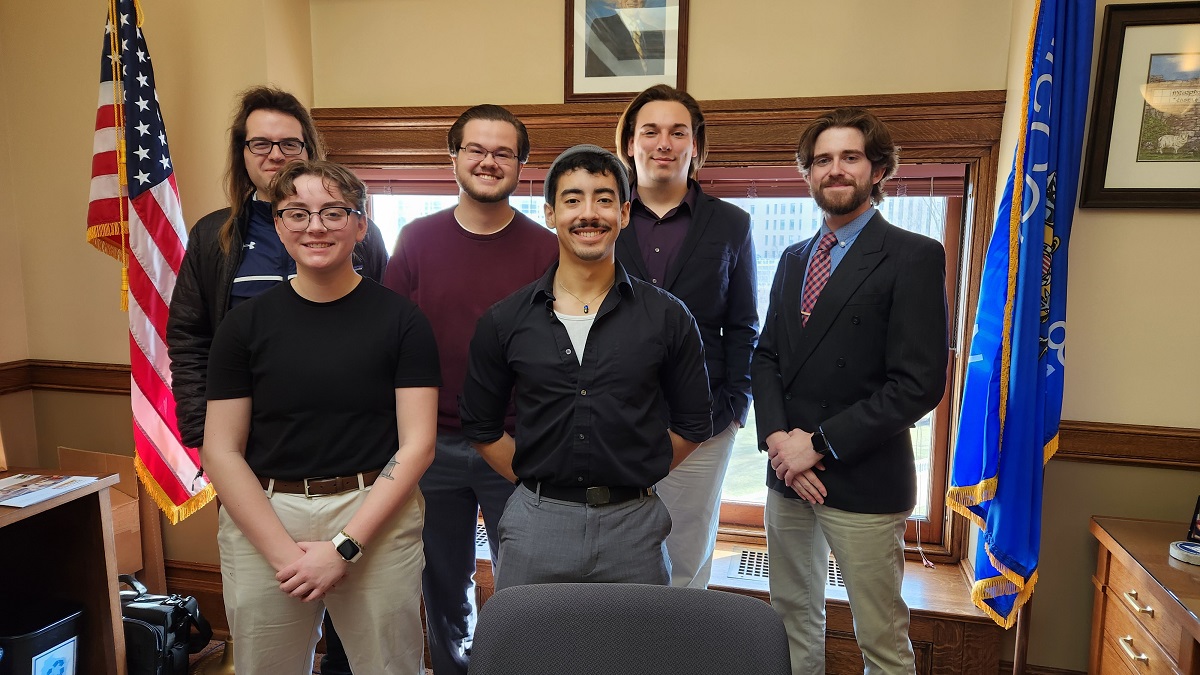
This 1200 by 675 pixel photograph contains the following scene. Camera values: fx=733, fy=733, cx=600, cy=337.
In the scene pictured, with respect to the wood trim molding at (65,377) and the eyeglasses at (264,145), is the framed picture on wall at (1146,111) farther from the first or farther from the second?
the wood trim molding at (65,377)

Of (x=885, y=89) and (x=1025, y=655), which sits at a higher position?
(x=885, y=89)

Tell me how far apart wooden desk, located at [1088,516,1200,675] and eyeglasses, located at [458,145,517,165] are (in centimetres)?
180

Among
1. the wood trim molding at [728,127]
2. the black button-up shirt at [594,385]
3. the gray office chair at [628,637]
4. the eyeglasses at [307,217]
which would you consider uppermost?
the wood trim molding at [728,127]

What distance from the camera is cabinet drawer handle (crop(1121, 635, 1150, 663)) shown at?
1.77 m

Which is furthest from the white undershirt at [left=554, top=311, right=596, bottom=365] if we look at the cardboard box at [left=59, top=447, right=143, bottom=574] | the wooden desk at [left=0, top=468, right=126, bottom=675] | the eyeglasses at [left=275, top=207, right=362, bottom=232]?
the cardboard box at [left=59, top=447, right=143, bottom=574]

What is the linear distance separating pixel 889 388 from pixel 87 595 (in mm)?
2351

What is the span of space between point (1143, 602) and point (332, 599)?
190 centimetres

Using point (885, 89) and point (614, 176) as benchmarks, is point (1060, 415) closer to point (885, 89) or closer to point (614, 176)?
point (885, 89)

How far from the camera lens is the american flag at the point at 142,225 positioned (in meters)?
2.34

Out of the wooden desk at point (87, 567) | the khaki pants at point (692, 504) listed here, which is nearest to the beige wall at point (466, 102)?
the wooden desk at point (87, 567)

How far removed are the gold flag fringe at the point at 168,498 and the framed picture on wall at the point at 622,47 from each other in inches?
72.4

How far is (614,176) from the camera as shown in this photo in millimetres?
1494

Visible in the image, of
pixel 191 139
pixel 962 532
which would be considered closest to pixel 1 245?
pixel 191 139

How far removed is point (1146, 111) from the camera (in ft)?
6.59
